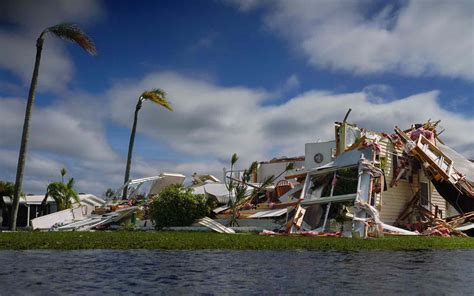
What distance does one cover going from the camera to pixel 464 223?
27.3 metres

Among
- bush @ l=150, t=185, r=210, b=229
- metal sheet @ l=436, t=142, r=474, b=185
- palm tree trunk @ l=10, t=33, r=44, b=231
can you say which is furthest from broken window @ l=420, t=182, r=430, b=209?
palm tree trunk @ l=10, t=33, r=44, b=231

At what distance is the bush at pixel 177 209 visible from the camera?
88.1 feet

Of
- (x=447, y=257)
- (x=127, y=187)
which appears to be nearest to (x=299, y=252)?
(x=447, y=257)

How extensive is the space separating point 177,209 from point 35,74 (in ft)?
31.6

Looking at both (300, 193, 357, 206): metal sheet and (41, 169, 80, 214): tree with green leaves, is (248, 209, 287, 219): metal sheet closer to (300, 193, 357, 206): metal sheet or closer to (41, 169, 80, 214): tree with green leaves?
(300, 193, 357, 206): metal sheet

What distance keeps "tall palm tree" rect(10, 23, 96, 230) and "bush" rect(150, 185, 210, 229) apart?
7.02 m

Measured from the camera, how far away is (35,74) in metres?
24.0

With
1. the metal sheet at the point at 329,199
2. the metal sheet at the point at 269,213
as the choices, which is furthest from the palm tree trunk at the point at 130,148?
the metal sheet at the point at 329,199

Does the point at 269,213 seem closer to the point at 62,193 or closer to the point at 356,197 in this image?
the point at 356,197

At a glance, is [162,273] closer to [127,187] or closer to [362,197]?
[362,197]

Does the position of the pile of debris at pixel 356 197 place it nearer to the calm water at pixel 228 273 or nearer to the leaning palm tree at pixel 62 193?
the leaning palm tree at pixel 62 193

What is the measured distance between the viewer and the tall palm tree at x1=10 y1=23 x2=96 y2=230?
76.8ft

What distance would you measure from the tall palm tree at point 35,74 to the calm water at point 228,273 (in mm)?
12563

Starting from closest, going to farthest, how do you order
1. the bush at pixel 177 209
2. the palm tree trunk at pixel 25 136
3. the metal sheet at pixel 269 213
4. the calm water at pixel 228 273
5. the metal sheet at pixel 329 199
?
the calm water at pixel 228 273
the metal sheet at pixel 329 199
the palm tree trunk at pixel 25 136
the metal sheet at pixel 269 213
the bush at pixel 177 209
